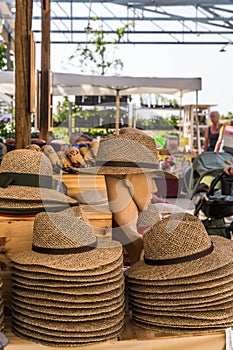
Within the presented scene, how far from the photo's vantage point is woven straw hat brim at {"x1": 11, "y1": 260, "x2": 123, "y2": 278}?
1239 mm

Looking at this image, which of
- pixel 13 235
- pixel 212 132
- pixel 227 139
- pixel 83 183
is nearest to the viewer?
pixel 13 235

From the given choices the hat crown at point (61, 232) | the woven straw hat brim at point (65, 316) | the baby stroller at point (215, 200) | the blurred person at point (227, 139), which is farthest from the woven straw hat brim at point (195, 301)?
the blurred person at point (227, 139)

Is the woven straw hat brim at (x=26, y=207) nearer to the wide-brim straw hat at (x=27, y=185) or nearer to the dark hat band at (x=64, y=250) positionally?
the wide-brim straw hat at (x=27, y=185)

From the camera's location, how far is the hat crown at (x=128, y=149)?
5.31ft

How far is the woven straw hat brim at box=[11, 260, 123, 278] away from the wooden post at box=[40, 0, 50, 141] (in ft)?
15.6

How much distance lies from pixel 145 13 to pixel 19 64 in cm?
1214

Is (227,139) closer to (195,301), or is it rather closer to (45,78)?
(45,78)

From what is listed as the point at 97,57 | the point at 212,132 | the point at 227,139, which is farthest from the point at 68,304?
the point at 97,57

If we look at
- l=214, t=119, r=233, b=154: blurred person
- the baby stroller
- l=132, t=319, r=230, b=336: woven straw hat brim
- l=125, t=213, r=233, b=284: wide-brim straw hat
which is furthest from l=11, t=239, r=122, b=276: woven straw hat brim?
l=214, t=119, r=233, b=154: blurred person

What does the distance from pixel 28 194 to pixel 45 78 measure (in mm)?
4601

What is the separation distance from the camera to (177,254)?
4.53 feet

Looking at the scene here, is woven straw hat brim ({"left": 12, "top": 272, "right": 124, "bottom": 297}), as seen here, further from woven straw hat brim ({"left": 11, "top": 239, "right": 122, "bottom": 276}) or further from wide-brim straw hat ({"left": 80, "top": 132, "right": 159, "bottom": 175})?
wide-brim straw hat ({"left": 80, "top": 132, "right": 159, "bottom": 175})

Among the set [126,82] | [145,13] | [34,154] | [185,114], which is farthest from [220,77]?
[34,154]

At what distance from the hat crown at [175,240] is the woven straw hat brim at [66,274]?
0.15m
